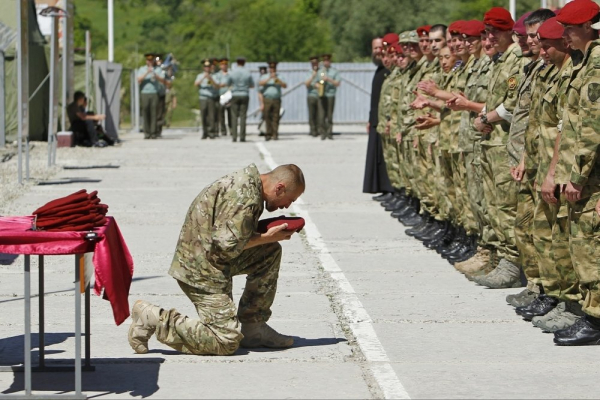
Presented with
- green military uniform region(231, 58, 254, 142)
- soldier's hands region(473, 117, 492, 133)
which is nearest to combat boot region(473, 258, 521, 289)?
soldier's hands region(473, 117, 492, 133)

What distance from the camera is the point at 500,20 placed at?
10383 mm

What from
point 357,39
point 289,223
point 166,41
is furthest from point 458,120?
point 166,41

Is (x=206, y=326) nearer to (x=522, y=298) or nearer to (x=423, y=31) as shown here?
(x=522, y=298)

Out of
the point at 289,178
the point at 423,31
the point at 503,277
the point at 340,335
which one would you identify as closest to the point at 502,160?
the point at 503,277

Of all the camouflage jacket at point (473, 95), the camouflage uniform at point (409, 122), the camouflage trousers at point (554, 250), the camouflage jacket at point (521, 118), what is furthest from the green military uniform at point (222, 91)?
the camouflage trousers at point (554, 250)

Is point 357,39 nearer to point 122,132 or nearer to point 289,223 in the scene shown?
point 122,132

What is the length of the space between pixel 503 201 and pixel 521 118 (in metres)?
0.77

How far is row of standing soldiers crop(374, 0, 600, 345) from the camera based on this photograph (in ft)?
25.9

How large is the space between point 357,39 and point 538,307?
66.3 meters

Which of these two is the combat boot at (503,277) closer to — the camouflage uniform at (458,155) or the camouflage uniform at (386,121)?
the camouflage uniform at (458,155)

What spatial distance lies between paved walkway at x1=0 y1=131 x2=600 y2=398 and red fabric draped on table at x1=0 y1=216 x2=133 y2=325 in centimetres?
52

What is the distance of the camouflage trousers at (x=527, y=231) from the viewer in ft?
30.4

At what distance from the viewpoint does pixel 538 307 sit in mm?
8891

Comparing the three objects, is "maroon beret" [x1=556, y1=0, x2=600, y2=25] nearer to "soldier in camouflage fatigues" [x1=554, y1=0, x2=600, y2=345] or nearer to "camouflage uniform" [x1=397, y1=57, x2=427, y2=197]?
"soldier in camouflage fatigues" [x1=554, y1=0, x2=600, y2=345]
